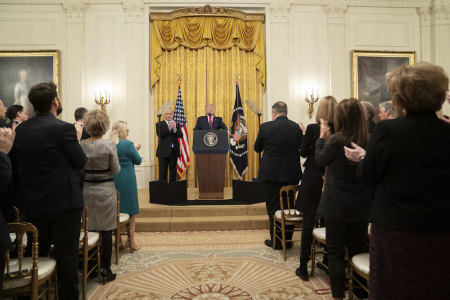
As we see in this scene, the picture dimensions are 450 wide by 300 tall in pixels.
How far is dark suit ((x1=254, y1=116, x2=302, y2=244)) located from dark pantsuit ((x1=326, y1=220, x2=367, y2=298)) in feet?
5.81

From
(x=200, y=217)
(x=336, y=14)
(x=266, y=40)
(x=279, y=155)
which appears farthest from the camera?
(x=266, y=40)

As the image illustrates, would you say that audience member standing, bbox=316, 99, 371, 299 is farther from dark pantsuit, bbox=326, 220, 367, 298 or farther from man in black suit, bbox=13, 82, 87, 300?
man in black suit, bbox=13, 82, 87, 300

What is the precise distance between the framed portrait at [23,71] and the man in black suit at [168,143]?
3.15 metres

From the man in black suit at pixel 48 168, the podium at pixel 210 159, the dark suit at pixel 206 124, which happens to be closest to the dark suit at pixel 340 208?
the man in black suit at pixel 48 168

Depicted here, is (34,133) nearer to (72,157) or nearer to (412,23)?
(72,157)

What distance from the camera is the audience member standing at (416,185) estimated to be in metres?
1.58

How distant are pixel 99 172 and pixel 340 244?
7.58 feet

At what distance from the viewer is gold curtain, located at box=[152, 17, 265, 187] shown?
344 inches

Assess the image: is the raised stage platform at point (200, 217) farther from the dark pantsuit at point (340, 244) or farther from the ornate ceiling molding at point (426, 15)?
the ornate ceiling molding at point (426, 15)

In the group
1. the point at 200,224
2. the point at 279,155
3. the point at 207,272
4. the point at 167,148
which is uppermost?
the point at 167,148

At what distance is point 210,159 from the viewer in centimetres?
653

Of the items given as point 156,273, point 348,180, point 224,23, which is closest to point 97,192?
point 156,273

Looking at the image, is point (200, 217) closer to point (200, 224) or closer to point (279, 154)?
point (200, 224)

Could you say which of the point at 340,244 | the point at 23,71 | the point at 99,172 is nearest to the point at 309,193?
the point at 340,244
